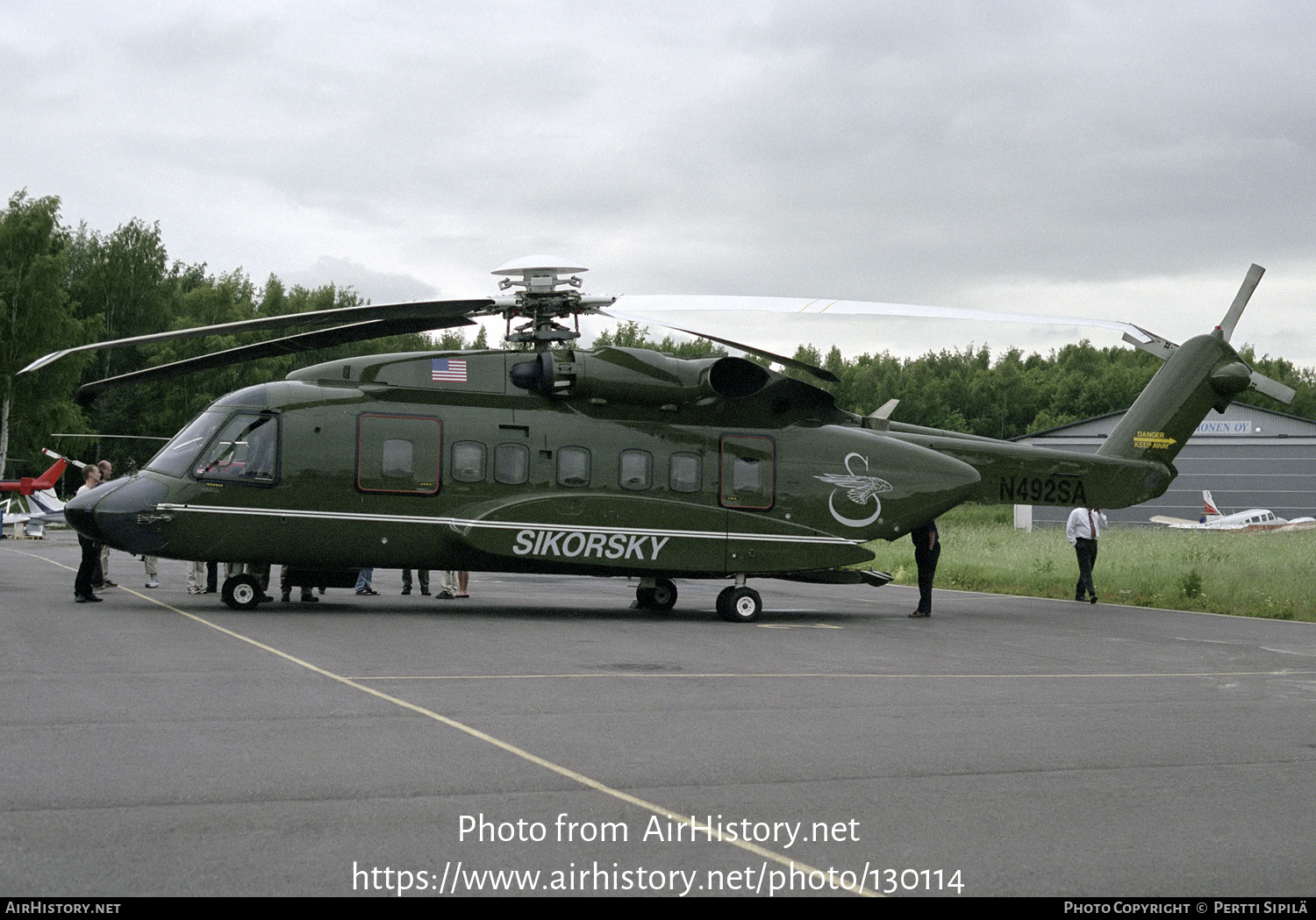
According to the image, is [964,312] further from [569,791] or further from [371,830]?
[371,830]

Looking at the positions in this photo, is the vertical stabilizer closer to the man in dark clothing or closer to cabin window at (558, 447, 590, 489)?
the man in dark clothing

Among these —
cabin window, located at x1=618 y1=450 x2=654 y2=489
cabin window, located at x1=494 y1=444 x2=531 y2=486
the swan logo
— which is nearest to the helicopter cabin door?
the swan logo

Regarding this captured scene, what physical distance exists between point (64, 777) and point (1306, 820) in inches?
237

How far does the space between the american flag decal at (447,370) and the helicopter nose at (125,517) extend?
371 centimetres

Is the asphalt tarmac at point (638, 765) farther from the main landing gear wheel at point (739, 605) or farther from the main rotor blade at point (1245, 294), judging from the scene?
the main rotor blade at point (1245, 294)

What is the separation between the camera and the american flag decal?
54.5 feet

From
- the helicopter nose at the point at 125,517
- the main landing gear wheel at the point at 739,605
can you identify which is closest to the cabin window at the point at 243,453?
the helicopter nose at the point at 125,517

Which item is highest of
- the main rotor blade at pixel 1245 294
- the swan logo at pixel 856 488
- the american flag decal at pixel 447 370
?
the main rotor blade at pixel 1245 294

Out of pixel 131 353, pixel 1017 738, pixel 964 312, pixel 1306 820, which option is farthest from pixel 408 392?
pixel 131 353

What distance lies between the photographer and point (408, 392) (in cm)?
1648

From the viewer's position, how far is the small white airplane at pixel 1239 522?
55344mm

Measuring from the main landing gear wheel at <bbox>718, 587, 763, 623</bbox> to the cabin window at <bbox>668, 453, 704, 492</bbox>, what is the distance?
150cm

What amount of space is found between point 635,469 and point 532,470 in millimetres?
1408
